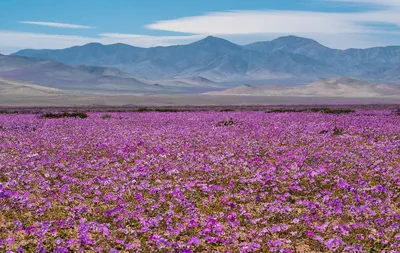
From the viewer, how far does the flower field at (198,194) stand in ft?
26.0

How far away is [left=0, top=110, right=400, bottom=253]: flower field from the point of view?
7938 mm

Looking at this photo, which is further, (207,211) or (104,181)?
(104,181)

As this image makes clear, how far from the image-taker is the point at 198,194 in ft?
36.3

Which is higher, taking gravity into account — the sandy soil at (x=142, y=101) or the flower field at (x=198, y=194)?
the sandy soil at (x=142, y=101)

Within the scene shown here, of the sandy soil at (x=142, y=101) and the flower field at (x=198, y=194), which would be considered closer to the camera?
the flower field at (x=198, y=194)

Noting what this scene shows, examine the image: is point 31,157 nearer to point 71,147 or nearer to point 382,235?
point 71,147

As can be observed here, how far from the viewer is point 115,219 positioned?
338 inches

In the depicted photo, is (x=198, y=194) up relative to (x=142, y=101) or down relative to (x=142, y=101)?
down

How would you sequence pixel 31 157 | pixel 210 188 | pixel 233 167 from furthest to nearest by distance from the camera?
pixel 31 157 → pixel 233 167 → pixel 210 188

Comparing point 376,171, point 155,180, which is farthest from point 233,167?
point 376,171

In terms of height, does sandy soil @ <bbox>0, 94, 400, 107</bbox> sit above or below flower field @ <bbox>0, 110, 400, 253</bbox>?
above

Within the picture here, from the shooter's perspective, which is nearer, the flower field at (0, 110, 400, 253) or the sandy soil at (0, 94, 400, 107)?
the flower field at (0, 110, 400, 253)

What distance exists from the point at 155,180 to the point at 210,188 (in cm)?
180

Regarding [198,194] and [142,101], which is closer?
[198,194]
